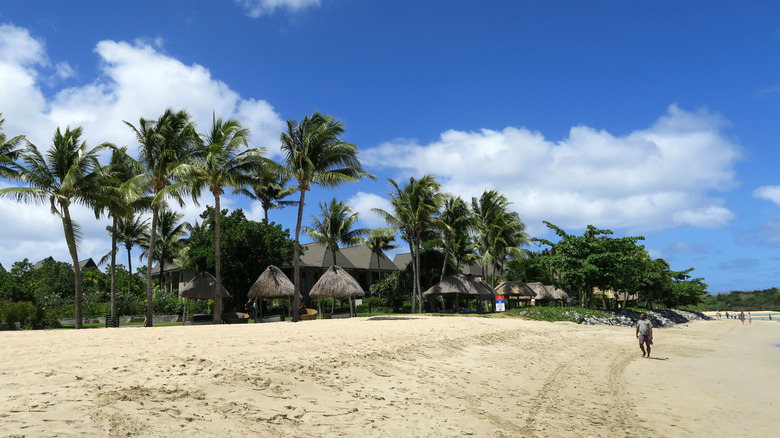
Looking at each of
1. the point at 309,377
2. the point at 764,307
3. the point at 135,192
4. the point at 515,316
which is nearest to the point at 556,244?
A: the point at 515,316

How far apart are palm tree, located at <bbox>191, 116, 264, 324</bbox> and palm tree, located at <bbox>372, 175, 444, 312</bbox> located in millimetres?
11113

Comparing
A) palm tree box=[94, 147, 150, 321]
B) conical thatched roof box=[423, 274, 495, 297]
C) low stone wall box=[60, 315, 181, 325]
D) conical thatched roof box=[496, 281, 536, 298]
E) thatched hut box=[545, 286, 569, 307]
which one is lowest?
low stone wall box=[60, 315, 181, 325]

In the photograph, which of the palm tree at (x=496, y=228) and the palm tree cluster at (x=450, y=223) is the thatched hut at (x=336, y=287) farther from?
the palm tree at (x=496, y=228)

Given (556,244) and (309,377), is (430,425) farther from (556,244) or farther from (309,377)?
(556,244)

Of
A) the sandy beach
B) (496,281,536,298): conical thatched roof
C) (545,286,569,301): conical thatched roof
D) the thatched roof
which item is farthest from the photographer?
(545,286,569,301): conical thatched roof

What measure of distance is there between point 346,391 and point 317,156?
52.2 feet

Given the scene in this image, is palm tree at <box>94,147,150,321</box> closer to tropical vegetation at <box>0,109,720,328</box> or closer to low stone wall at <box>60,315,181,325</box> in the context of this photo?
tropical vegetation at <box>0,109,720,328</box>

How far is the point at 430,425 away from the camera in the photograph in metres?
6.39

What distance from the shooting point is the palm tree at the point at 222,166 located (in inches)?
814

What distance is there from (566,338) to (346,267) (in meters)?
25.5

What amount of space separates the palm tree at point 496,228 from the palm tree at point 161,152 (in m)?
21.0

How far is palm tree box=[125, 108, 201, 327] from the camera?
69.2ft

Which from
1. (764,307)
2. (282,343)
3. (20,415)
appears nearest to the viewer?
(20,415)

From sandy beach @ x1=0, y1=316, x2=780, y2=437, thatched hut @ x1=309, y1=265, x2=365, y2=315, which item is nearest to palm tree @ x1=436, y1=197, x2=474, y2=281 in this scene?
thatched hut @ x1=309, y1=265, x2=365, y2=315
